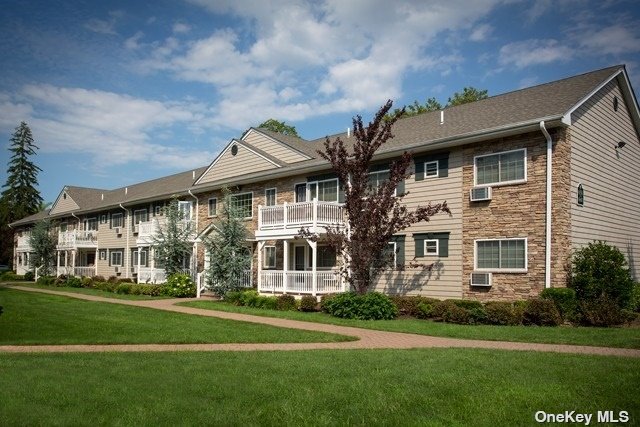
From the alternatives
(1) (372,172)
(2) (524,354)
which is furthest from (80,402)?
(1) (372,172)

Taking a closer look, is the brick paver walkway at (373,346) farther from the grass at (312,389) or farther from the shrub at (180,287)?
the shrub at (180,287)

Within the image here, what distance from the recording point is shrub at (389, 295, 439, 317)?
16.5 m

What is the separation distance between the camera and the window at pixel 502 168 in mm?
16281

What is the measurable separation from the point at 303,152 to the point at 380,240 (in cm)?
910

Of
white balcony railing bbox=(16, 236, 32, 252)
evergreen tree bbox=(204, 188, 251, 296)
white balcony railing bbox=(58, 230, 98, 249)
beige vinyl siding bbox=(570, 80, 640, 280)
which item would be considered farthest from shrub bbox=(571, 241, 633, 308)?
white balcony railing bbox=(16, 236, 32, 252)

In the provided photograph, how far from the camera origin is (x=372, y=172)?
20.2 m

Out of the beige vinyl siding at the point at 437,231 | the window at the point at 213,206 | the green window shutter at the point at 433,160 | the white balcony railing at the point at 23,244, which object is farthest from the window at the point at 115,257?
the green window shutter at the point at 433,160

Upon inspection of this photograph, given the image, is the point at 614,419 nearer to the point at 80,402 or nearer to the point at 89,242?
the point at 80,402

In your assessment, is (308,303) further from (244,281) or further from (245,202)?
(245,202)

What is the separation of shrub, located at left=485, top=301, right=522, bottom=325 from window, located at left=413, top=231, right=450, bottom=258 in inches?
127

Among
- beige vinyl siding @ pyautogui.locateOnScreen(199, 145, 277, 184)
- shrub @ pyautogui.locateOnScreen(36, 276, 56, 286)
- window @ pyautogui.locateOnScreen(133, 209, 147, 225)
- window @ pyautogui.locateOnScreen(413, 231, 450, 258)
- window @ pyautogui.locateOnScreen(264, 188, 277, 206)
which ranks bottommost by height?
shrub @ pyautogui.locateOnScreen(36, 276, 56, 286)

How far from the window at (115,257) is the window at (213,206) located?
38.5 feet

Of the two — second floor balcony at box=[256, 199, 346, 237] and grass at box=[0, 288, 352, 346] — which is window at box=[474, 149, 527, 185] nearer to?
second floor balcony at box=[256, 199, 346, 237]

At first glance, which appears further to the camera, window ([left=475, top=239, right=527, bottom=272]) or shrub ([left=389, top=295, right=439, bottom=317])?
shrub ([left=389, top=295, right=439, bottom=317])
